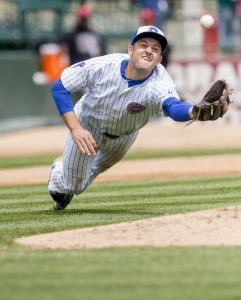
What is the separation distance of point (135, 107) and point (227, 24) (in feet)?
55.1

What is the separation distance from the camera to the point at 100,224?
8.13m

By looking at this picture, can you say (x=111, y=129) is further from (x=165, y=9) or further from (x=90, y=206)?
(x=165, y=9)

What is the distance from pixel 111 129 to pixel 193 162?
6.30 meters

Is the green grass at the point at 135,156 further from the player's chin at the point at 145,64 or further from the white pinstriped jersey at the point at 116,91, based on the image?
the player's chin at the point at 145,64

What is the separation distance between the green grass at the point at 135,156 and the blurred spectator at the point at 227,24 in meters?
7.83

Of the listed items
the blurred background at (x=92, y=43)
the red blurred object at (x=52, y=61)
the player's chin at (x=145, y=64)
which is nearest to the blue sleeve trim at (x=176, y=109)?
the player's chin at (x=145, y=64)

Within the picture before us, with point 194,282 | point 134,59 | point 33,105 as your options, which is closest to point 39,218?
point 134,59

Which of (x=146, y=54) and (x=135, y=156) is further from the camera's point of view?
(x=135, y=156)

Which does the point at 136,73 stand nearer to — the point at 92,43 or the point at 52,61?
the point at 92,43

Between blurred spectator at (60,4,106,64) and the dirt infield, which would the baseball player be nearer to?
the dirt infield

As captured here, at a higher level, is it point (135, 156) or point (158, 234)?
point (158, 234)

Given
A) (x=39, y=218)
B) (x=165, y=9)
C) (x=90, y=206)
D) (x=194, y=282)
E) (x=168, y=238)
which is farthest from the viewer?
(x=165, y=9)

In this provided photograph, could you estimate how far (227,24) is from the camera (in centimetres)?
2503

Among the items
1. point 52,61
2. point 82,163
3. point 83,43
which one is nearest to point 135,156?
point 83,43
